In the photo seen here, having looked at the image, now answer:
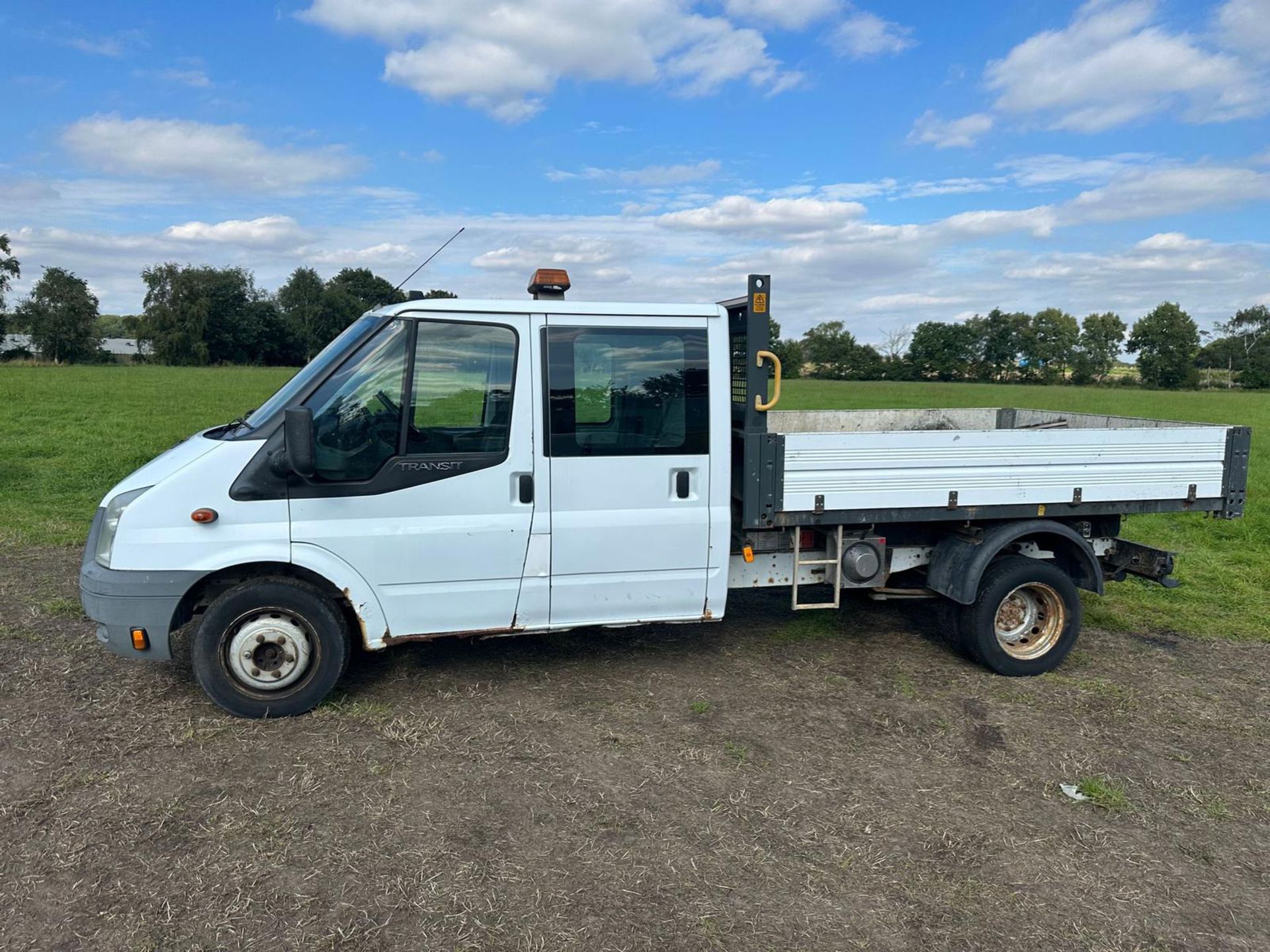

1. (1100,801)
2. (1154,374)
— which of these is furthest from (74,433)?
(1154,374)

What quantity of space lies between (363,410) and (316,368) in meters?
0.36

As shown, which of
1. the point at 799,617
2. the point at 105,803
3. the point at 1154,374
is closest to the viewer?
the point at 105,803

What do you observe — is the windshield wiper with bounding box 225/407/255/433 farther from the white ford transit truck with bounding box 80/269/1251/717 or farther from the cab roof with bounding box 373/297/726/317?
the cab roof with bounding box 373/297/726/317

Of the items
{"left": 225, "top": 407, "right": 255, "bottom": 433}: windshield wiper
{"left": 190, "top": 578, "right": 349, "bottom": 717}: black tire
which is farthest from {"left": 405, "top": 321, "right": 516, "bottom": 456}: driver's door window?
{"left": 190, "top": 578, "right": 349, "bottom": 717}: black tire

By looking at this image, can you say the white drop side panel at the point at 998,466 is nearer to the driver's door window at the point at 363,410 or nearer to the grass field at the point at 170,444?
the grass field at the point at 170,444

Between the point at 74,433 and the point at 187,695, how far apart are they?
1560 cm

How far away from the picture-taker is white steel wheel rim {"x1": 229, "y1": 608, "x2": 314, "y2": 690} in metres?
4.85

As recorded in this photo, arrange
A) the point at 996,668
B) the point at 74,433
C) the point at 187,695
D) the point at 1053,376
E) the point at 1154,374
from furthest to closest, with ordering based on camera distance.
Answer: the point at 1154,374 → the point at 1053,376 → the point at 74,433 → the point at 996,668 → the point at 187,695

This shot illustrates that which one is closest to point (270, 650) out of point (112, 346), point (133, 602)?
point (133, 602)

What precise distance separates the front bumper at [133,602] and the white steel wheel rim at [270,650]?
354mm

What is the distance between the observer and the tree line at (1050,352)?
70125 millimetres

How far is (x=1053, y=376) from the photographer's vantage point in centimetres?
7725

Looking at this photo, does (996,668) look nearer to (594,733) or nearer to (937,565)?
(937,565)

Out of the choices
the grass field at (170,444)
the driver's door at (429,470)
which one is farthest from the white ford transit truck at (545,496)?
the grass field at (170,444)
